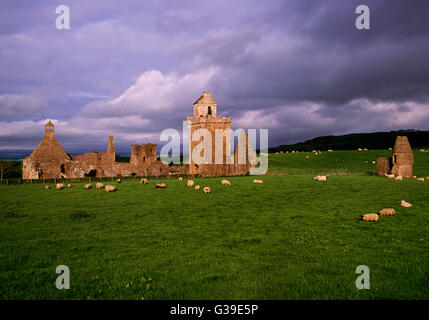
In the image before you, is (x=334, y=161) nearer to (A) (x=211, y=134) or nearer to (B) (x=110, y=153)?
(A) (x=211, y=134)

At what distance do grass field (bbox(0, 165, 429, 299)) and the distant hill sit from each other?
382ft

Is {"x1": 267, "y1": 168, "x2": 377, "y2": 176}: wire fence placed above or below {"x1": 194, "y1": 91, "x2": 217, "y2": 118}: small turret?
below

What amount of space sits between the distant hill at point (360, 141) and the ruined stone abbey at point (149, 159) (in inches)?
3255

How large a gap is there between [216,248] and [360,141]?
16607cm

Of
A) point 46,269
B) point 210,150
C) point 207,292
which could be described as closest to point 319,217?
point 207,292

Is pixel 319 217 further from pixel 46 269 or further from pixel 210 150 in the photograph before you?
pixel 210 150

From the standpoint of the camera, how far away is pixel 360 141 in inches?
6166

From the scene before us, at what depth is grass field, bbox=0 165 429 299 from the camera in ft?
28.6

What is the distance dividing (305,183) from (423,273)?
2073 centimetres

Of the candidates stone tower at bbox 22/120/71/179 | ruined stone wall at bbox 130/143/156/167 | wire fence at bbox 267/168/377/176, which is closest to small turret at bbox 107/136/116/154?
ruined stone wall at bbox 130/143/156/167

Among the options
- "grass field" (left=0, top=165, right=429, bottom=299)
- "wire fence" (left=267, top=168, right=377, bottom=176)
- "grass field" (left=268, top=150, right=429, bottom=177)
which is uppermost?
"grass field" (left=268, top=150, right=429, bottom=177)

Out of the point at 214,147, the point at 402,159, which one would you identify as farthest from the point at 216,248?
the point at 214,147

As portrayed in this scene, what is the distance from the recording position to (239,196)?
2367 centimetres

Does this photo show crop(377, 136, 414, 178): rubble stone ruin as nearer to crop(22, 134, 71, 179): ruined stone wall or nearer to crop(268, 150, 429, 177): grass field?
crop(268, 150, 429, 177): grass field
